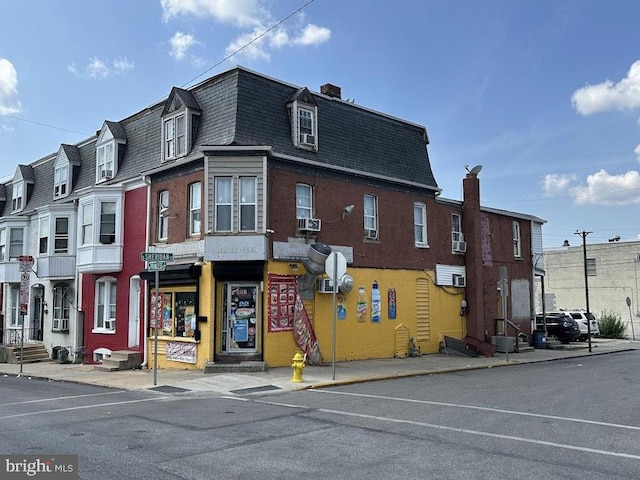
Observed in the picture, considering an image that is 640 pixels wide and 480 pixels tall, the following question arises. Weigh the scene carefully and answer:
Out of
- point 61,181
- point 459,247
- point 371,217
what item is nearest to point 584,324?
point 459,247

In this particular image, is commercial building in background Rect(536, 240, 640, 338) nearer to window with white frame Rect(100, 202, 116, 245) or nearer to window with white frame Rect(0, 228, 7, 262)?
window with white frame Rect(100, 202, 116, 245)

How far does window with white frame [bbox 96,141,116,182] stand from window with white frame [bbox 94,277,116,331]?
411 cm

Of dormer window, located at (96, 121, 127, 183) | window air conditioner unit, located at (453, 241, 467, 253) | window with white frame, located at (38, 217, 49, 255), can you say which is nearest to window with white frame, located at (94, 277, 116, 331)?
window with white frame, located at (38, 217, 49, 255)

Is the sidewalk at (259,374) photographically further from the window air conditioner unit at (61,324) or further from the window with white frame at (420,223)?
the window with white frame at (420,223)

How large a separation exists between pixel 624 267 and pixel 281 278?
3505 cm

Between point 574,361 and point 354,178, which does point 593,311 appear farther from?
point 354,178

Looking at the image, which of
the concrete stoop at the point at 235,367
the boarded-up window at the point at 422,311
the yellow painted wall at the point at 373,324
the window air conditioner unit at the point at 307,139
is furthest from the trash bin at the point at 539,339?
the concrete stoop at the point at 235,367

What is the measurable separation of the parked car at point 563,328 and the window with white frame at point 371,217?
16.0 metres

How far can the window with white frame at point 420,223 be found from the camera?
23047mm

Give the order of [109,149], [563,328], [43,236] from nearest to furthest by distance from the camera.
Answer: [109,149], [43,236], [563,328]

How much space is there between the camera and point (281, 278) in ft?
58.5

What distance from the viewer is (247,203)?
1766cm

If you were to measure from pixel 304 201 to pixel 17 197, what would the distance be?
1880 cm

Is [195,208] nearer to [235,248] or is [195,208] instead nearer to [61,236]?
[235,248]
